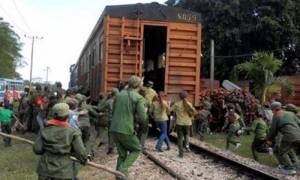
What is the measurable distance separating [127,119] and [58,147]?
204 cm

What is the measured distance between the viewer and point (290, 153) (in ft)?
30.7

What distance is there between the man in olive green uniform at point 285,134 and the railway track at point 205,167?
286mm

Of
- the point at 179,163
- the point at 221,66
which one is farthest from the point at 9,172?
the point at 221,66

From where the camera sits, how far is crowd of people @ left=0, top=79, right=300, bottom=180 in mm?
4719

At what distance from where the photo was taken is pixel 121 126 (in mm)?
6551

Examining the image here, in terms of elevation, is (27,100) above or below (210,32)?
below

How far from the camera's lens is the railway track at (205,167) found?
316 inches

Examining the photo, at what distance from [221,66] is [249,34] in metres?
3.20

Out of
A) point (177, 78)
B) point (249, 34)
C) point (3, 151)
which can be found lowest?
point (3, 151)

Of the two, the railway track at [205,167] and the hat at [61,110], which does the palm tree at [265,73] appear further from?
the hat at [61,110]

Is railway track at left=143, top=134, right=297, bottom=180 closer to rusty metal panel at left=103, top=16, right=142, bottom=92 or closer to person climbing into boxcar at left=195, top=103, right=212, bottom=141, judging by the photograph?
rusty metal panel at left=103, top=16, right=142, bottom=92

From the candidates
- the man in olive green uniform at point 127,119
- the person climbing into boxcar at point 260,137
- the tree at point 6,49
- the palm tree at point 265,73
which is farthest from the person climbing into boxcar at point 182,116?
the tree at point 6,49

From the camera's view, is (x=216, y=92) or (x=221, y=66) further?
(x=221, y=66)

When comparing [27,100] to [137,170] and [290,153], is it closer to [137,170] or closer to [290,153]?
[137,170]
